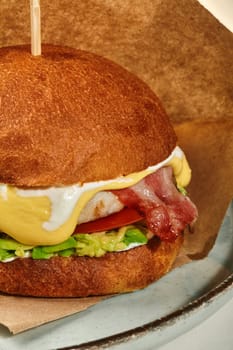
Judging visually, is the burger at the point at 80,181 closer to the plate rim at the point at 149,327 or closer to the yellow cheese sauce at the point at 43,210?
the yellow cheese sauce at the point at 43,210

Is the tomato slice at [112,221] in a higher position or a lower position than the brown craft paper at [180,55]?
lower

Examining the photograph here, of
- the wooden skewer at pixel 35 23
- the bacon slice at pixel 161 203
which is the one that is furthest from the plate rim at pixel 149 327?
the wooden skewer at pixel 35 23

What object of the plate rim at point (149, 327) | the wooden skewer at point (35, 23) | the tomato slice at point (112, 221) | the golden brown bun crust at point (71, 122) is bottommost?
the plate rim at point (149, 327)

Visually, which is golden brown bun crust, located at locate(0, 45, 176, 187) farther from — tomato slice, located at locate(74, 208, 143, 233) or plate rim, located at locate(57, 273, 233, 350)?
plate rim, located at locate(57, 273, 233, 350)

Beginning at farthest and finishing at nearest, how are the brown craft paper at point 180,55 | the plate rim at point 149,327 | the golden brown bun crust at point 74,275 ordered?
the brown craft paper at point 180,55
the golden brown bun crust at point 74,275
the plate rim at point 149,327

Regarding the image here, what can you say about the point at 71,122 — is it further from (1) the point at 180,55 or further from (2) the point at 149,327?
(1) the point at 180,55

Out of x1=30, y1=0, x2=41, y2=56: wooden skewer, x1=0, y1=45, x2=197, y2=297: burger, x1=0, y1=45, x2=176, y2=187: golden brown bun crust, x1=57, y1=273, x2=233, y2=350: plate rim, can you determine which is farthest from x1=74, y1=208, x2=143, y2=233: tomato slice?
x1=30, y1=0, x2=41, y2=56: wooden skewer
